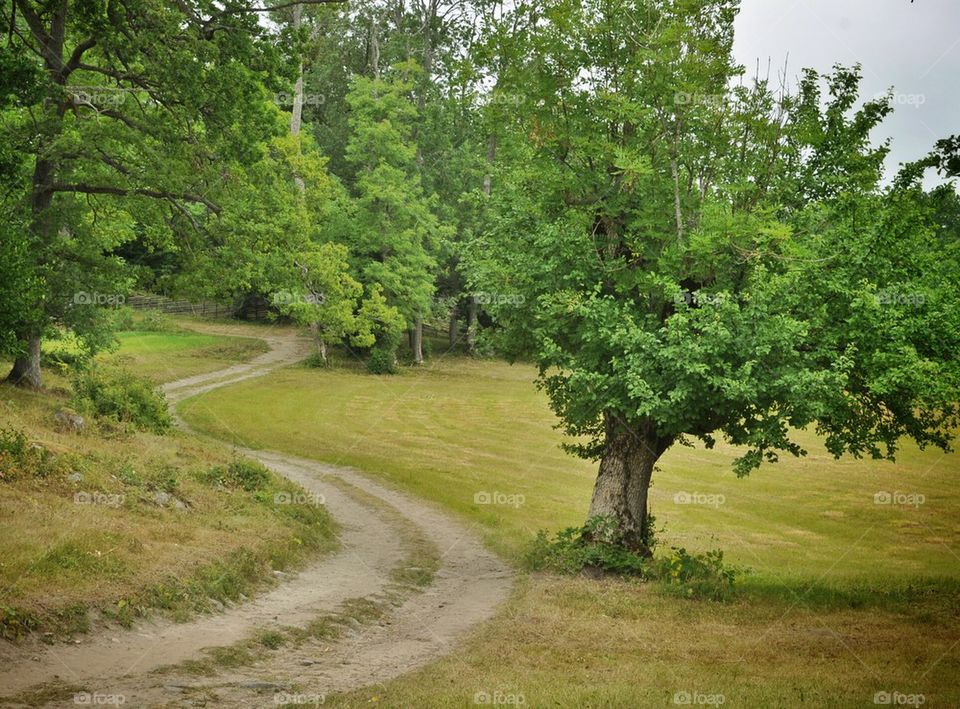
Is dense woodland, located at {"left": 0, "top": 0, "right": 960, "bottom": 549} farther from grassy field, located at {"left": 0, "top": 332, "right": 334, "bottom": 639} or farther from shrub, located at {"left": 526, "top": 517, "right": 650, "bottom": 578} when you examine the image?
grassy field, located at {"left": 0, "top": 332, "right": 334, "bottom": 639}

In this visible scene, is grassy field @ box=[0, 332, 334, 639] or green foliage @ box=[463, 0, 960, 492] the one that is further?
green foliage @ box=[463, 0, 960, 492]

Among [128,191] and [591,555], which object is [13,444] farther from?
[591,555]

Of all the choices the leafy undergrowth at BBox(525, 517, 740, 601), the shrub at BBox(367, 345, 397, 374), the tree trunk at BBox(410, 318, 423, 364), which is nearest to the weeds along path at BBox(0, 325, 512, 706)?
the leafy undergrowth at BBox(525, 517, 740, 601)

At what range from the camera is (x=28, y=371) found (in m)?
30.5

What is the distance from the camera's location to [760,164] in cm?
2077

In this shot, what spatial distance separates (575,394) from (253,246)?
36.9 ft

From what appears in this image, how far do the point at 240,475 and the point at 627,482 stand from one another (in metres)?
10.8

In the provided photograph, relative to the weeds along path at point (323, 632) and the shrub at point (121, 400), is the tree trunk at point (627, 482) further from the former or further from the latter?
the shrub at point (121, 400)

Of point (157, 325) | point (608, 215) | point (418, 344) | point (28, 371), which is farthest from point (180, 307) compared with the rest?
point (608, 215)

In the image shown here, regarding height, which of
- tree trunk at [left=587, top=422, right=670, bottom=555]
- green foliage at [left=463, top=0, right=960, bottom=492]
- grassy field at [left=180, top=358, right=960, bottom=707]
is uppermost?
green foliage at [left=463, top=0, right=960, bottom=492]

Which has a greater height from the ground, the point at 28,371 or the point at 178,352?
the point at 28,371

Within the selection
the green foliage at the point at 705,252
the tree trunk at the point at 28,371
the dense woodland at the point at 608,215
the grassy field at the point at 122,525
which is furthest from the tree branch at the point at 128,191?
the green foliage at the point at 705,252

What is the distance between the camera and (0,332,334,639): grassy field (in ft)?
46.4

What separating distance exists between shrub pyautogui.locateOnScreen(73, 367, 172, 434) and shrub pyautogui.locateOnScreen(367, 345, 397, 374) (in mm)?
33635
